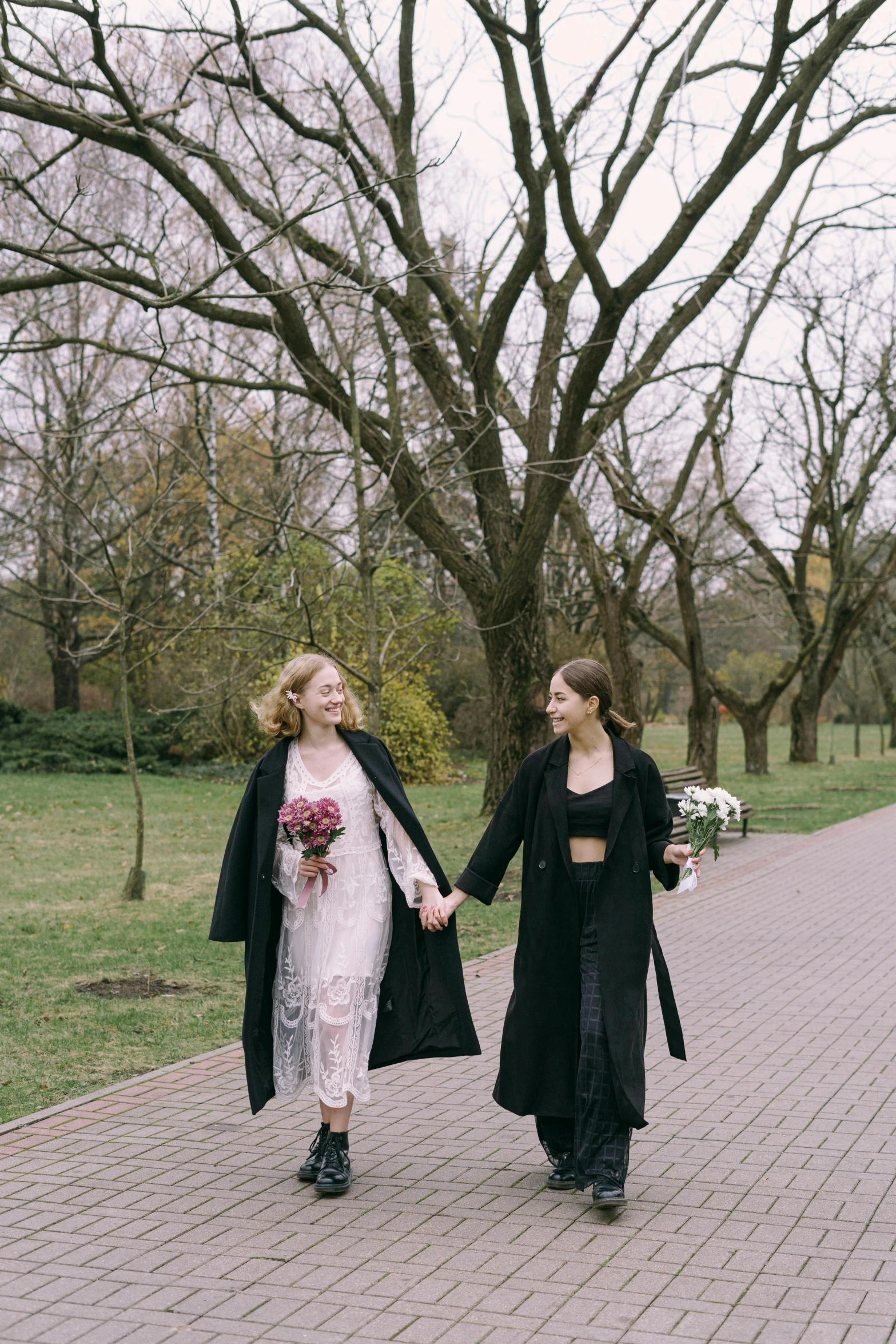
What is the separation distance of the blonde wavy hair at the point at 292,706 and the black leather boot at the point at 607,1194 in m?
1.78

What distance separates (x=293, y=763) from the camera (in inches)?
204

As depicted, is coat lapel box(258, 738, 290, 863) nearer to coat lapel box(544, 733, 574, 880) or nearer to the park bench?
coat lapel box(544, 733, 574, 880)

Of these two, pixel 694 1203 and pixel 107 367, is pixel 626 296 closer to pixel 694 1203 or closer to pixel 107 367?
pixel 694 1203

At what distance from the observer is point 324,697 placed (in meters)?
5.10

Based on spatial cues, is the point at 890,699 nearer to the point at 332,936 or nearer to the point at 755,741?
the point at 755,741

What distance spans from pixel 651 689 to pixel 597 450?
96.2 ft

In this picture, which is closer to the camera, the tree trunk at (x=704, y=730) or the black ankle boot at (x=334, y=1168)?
the black ankle boot at (x=334, y=1168)

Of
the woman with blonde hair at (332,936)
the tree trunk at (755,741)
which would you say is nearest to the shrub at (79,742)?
the tree trunk at (755,741)

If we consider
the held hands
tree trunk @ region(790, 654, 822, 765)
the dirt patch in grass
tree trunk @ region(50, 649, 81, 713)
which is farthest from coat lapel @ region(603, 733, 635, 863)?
tree trunk @ region(50, 649, 81, 713)

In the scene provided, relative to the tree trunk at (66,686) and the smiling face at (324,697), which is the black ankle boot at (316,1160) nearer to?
the smiling face at (324,697)

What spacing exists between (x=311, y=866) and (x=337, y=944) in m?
0.31

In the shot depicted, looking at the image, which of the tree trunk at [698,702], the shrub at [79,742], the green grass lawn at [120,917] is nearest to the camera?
the green grass lawn at [120,917]

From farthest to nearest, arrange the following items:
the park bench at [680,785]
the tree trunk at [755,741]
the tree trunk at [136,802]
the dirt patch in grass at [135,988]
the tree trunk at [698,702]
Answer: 1. the tree trunk at [755,741]
2. the tree trunk at [698,702]
3. the park bench at [680,785]
4. the tree trunk at [136,802]
5. the dirt patch in grass at [135,988]

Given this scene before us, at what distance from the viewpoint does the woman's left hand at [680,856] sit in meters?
4.92
